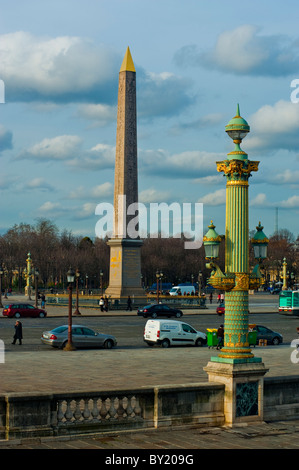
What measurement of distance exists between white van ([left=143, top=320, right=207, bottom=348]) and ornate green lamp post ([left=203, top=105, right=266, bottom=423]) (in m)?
20.0

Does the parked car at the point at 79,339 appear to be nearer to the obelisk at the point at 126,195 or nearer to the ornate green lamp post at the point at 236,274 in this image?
the ornate green lamp post at the point at 236,274

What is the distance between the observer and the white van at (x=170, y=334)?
3721 centimetres

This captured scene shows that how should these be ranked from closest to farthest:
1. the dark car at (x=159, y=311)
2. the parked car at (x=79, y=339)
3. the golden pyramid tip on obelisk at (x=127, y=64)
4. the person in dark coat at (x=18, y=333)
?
the parked car at (x=79, y=339) < the person in dark coat at (x=18, y=333) < the dark car at (x=159, y=311) < the golden pyramid tip on obelisk at (x=127, y=64)

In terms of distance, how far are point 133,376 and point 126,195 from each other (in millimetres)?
40575

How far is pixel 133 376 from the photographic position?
969 inches

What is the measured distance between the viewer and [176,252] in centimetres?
15588

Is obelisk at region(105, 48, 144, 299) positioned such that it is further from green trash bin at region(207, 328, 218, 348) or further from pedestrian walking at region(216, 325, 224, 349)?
pedestrian walking at region(216, 325, 224, 349)

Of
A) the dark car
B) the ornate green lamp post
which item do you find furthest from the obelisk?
the ornate green lamp post

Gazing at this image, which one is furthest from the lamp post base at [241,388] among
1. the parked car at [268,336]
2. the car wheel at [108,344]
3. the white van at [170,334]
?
the parked car at [268,336]

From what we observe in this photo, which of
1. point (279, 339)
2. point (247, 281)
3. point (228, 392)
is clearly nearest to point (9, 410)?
point (228, 392)

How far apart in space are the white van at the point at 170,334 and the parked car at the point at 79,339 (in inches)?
88.6

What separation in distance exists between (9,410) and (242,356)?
5.56 m
